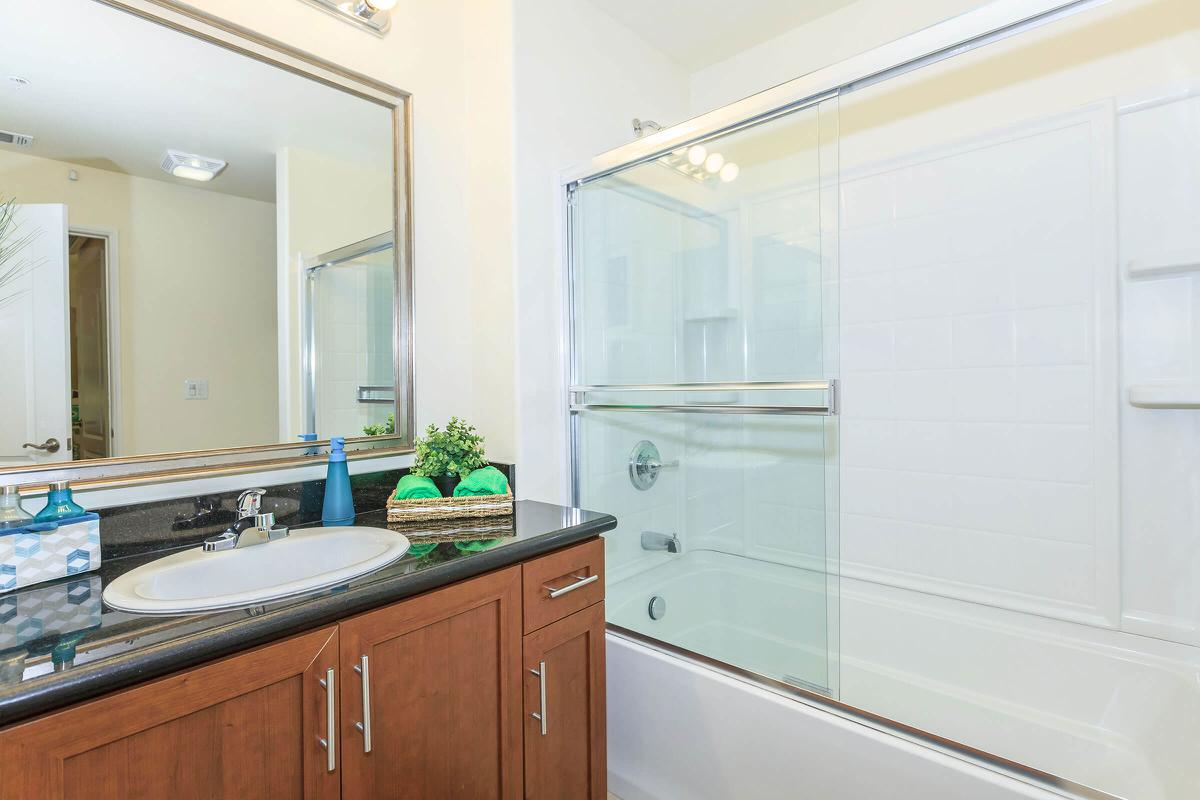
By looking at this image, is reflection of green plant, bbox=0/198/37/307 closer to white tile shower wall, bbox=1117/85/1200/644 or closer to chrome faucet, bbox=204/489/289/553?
chrome faucet, bbox=204/489/289/553

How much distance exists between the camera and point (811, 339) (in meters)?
1.47

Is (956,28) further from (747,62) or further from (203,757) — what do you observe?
(203,757)

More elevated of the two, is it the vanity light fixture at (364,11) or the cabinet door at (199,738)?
the vanity light fixture at (364,11)

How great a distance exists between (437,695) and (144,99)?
1456mm

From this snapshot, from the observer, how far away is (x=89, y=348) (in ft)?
4.13

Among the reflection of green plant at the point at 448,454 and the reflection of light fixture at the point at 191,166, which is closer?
the reflection of light fixture at the point at 191,166

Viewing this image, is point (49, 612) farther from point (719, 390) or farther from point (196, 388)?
point (719, 390)

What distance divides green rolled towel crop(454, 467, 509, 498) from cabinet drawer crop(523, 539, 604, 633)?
0.95 feet

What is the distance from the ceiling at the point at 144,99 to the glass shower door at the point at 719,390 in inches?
34.9

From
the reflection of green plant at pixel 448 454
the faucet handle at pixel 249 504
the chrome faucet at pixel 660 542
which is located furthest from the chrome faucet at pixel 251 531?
the chrome faucet at pixel 660 542

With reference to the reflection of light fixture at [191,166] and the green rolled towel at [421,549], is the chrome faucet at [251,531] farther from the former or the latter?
the reflection of light fixture at [191,166]

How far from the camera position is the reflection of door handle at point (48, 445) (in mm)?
1183

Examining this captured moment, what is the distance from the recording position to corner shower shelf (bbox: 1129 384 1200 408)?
1534mm

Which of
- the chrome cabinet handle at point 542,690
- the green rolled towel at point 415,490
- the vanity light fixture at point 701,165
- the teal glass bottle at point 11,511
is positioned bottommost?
the chrome cabinet handle at point 542,690
